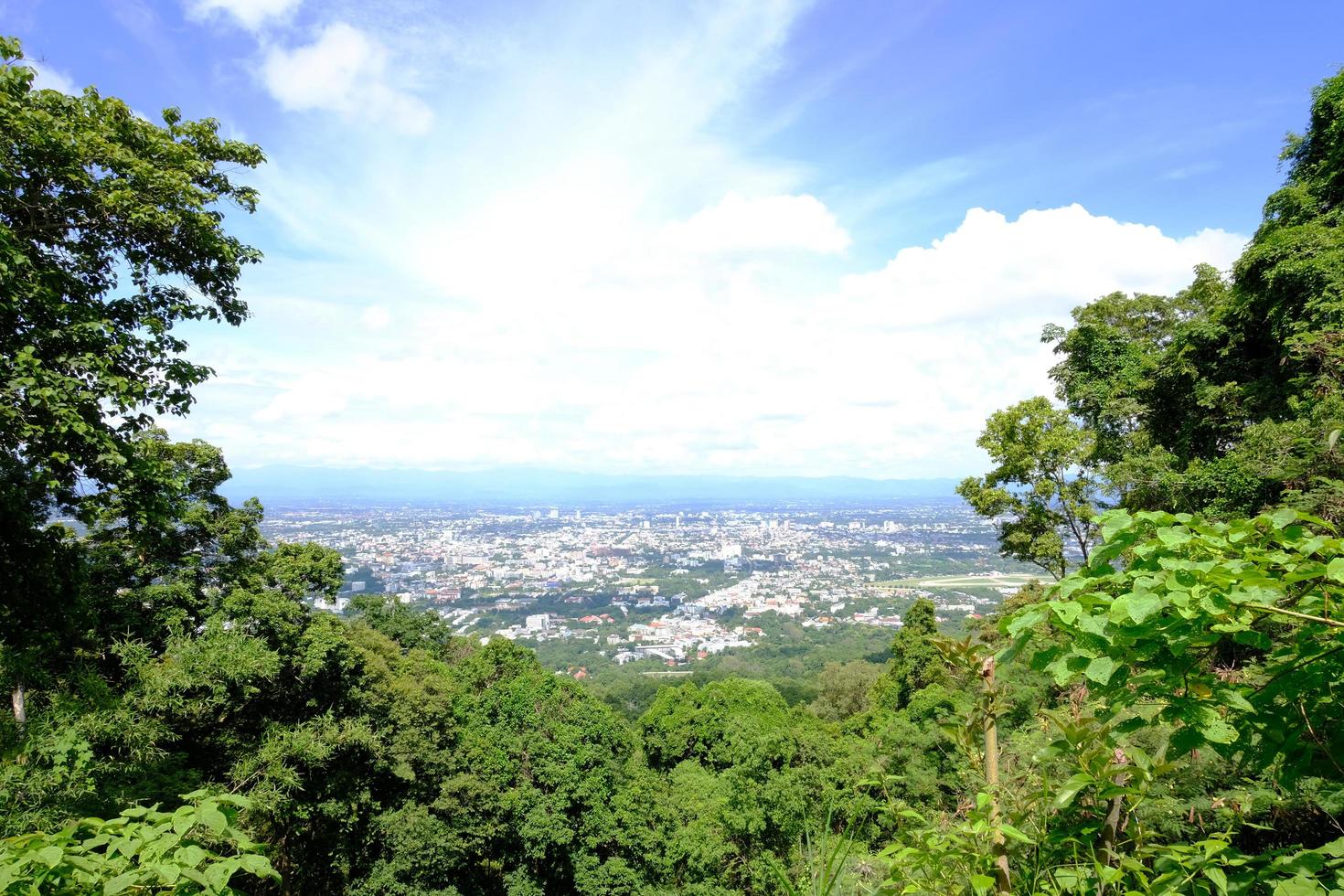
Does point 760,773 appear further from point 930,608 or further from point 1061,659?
point 1061,659

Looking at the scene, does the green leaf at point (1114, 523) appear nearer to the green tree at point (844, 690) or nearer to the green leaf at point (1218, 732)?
the green leaf at point (1218, 732)

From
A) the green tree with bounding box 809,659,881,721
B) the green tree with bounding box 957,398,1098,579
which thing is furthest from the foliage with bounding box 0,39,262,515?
the green tree with bounding box 809,659,881,721

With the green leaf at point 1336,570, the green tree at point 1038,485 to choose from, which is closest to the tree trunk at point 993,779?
the green leaf at point 1336,570

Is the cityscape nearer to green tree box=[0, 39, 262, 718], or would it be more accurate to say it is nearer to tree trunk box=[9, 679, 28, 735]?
tree trunk box=[9, 679, 28, 735]

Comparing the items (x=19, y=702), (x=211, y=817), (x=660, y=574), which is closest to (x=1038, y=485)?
(x=211, y=817)

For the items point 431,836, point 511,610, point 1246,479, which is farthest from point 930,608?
point 511,610
